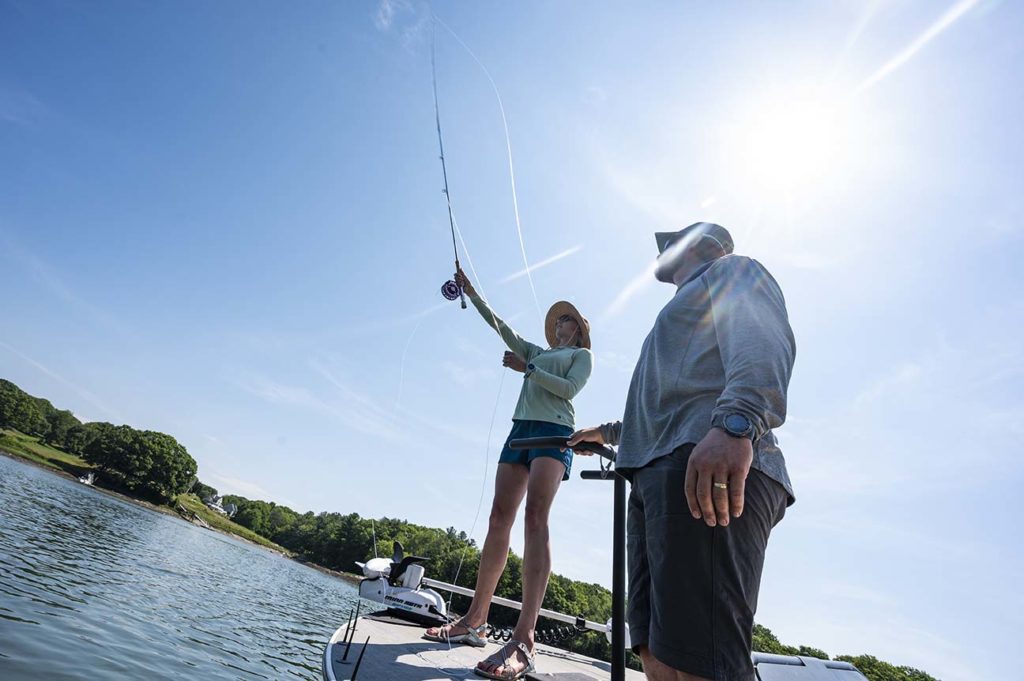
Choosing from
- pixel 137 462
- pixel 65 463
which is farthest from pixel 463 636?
pixel 65 463

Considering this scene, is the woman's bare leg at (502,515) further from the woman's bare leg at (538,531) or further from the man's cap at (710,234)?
the man's cap at (710,234)

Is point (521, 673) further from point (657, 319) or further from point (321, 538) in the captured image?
point (321, 538)

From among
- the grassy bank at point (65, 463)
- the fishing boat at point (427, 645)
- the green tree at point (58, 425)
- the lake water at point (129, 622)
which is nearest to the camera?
the fishing boat at point (427, 645)

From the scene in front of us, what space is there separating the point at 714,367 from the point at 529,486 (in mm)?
2270

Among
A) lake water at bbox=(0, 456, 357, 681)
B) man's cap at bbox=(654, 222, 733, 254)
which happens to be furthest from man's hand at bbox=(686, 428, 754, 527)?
lake water at bbox=(0, 456, 357, 681)

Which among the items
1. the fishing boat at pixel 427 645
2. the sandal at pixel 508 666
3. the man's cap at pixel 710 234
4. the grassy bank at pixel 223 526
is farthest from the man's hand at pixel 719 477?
the grassy bank at pixel 223 526

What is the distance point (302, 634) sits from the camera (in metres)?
10.6

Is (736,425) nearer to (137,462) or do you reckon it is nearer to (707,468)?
(707,468)

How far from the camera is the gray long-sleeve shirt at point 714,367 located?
155cm

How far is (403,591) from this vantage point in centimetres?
454

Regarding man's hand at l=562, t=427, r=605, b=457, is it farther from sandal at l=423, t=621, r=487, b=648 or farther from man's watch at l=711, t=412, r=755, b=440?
sandal at l=423, t=621, r=487, b=648

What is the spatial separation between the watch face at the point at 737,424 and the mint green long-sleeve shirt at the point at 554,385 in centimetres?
258

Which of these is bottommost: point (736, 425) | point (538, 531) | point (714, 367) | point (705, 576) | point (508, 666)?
point (508, 666)

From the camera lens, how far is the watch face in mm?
1432
